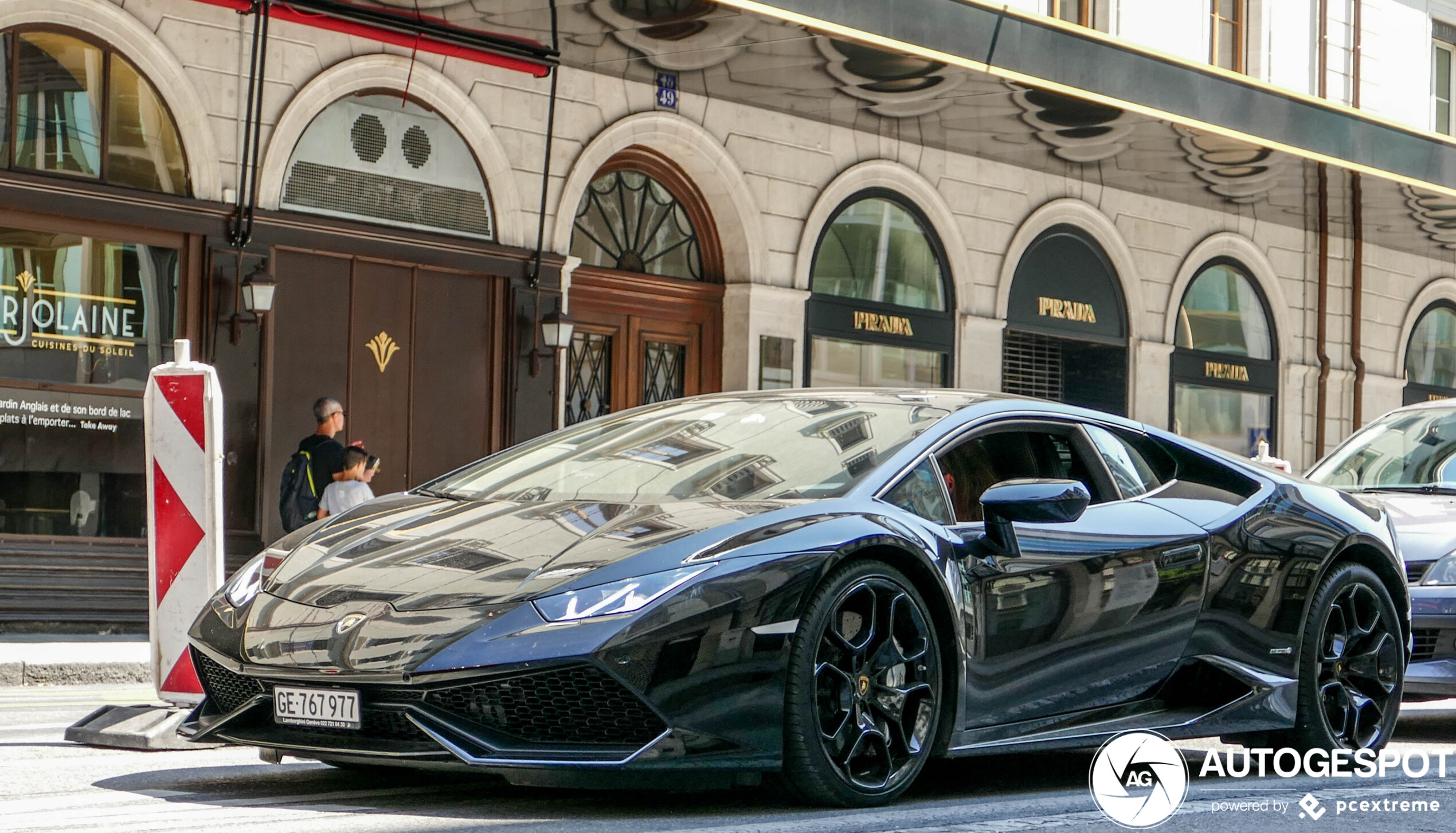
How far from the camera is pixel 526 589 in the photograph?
4.74 metres

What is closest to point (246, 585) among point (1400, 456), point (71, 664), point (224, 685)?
point (224, 685)

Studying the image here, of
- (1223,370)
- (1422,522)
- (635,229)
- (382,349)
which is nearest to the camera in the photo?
(1422,522)

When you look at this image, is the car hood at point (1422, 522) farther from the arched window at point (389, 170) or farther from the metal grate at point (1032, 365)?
the metal grate at point (1032, 365)

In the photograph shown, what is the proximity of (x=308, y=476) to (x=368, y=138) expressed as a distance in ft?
11.5

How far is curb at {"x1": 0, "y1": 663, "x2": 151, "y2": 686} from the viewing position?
10.7 metres

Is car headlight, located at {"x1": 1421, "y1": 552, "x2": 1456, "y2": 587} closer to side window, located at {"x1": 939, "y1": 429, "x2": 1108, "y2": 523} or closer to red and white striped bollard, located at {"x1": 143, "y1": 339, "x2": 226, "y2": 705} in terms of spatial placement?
side window, located at {"x1": 939, "y1": 429, "x2": 1108, "y2": 523}

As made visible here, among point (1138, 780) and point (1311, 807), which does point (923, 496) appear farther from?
point (1311, 807)

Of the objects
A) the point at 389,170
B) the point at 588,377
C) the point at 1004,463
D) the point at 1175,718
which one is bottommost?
the point at 1175,718

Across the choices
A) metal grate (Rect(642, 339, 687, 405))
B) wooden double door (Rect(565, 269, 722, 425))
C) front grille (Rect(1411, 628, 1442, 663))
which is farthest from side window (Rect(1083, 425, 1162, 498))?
metal grate (Rect(642, 339, 687, 405))

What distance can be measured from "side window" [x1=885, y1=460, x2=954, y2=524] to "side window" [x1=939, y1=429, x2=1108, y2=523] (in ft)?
0.19

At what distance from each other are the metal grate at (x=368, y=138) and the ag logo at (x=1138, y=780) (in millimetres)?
10467

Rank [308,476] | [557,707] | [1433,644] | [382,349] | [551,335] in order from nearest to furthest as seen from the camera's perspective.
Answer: [557,707] → [1433,644] → [308,476] → [382,349] → [551,335]

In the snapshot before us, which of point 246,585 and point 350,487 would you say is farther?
point 350,487

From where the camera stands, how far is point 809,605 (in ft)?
16.2
